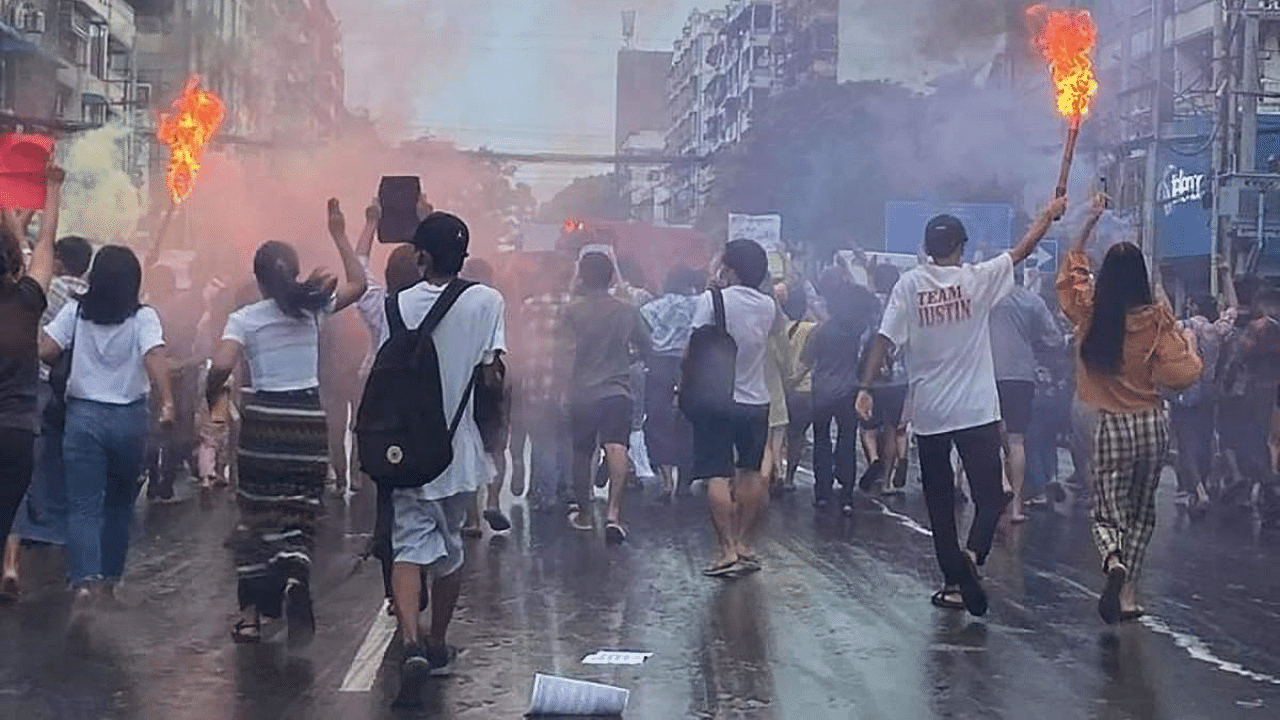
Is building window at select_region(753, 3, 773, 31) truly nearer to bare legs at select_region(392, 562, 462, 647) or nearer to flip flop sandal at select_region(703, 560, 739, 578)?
flip flop sandal at select_region(703, 560, 739, 578)

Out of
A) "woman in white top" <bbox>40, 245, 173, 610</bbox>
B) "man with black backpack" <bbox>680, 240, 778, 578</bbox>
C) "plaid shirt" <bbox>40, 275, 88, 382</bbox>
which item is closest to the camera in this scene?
"woman in white top" <bbox>40, 245, 173, 610</bbox>

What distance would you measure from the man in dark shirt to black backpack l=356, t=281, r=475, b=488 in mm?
4694

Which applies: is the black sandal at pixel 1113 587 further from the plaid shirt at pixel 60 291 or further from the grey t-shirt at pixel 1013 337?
the plaid shirt at pixel 60 291

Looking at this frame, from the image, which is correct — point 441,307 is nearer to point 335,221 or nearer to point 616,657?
point 335,221

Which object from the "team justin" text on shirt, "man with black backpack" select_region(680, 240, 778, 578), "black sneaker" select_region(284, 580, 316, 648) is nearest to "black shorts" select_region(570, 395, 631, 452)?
"man with black backpack" select_region(680, 240, 778, 578)

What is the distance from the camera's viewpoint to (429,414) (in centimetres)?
630

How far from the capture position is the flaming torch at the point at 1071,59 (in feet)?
28.5

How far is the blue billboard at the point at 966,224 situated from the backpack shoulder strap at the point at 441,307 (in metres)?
18.6

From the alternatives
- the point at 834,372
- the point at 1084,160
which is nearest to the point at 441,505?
the point at 834,372

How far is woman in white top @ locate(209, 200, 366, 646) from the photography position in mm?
7324

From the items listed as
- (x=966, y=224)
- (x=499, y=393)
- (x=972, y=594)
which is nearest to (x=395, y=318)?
(x=499, y=393)

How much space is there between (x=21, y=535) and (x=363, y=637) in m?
2.21

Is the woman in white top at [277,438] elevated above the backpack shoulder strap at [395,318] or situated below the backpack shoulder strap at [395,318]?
below

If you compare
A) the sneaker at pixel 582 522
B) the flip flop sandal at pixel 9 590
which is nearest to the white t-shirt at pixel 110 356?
the flip flop sandal at pixel 9 590
